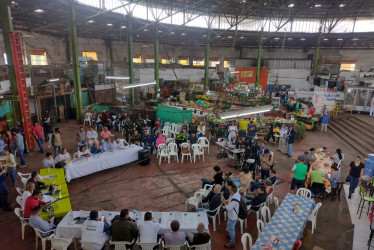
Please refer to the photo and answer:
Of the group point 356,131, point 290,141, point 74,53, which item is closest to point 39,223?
point 290,141

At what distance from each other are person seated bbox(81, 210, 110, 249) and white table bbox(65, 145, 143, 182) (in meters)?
3.68

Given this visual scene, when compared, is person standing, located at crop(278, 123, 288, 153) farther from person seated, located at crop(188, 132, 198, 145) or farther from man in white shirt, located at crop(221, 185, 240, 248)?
man in white shirt, located at crop(221, 185, 240, 248)

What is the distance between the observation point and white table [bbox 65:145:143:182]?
8.22 m

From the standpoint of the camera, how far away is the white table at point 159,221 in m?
5.05

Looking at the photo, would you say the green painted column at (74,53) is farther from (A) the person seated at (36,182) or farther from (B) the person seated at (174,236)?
(B) the person seated at (174,236)

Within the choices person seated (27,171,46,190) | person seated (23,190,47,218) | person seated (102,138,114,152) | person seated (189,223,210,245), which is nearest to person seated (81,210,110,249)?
person seated (23,190,47,218)

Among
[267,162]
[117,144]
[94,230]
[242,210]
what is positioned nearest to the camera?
[94,230]

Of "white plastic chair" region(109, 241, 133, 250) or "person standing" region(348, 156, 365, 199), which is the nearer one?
"white plastic chair" region(109, 241, 133, 250)

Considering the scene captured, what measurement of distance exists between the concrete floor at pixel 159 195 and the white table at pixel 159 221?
2.86 ft

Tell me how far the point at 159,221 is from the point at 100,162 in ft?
14.2

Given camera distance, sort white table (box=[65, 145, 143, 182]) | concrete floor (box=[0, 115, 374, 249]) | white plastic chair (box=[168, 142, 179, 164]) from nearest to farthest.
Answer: concrete floor (box=[0, 115, 374, 249]) → white table (box=[65, 145, 143, 182]) → white plastic chair (box=[168, 142, 179, 164])

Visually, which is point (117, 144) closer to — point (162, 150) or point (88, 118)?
point (162, 150)

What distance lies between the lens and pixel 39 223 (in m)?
5.04

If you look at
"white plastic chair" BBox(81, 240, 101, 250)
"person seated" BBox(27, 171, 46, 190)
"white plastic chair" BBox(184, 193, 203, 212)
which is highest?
"person seated" BBox(27, 171, 46, 190)
